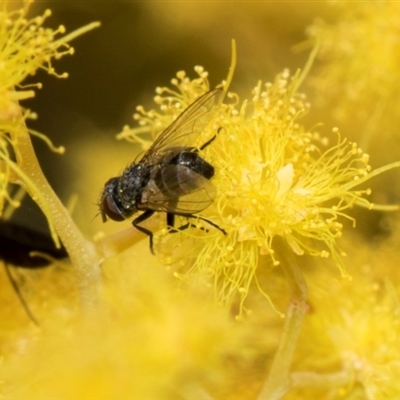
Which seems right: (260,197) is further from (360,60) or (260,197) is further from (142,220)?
(360,60)

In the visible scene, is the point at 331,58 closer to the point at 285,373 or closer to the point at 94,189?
the point at 94,189

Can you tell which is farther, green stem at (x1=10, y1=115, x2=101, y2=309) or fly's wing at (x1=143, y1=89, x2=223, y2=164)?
fly's wing at (x1=143, y1=89, x2=223, y2=164)

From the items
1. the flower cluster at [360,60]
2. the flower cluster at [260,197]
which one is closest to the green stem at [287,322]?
the flower cluster at [260,197]

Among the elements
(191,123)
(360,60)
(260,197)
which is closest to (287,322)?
(260,197)

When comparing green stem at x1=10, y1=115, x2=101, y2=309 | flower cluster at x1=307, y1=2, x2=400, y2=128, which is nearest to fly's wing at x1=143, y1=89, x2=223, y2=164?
green stem at x1=10, y1=115, x2=101, y2=309

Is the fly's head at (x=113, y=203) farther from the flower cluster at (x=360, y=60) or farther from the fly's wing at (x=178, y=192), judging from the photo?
the flower cluster at (x=360, y=60)

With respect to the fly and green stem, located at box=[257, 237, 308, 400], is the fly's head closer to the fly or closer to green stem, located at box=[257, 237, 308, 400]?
the fly
